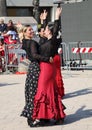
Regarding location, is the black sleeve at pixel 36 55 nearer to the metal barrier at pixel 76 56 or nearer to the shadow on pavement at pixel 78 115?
the shadow on pavement at pixel 78 115

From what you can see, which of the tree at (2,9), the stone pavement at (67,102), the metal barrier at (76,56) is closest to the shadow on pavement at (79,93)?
the stone pavement at (67,102)

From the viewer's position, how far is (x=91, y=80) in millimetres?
15570

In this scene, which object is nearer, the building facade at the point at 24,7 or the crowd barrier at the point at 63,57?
the crowd barrier at the point at 63,57

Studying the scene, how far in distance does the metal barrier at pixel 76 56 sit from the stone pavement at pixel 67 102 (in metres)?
1.05

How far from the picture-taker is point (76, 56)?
1928 cm

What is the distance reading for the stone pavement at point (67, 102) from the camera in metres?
8.87

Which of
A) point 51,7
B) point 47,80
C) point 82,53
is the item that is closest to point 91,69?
point 82,53

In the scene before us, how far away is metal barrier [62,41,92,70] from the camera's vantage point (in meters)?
18.6

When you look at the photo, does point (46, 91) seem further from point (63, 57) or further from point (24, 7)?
point (24, 7)

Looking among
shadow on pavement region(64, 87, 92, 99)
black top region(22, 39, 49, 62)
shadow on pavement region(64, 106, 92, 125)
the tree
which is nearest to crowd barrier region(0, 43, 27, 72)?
Result: shadow on pavement region(64, 87, 92, 99)

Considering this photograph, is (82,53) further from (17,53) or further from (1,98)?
(1,98)

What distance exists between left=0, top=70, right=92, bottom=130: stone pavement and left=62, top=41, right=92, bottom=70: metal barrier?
1.05 metres

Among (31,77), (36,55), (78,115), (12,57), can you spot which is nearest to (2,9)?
(12,57)

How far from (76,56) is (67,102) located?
318 inches
